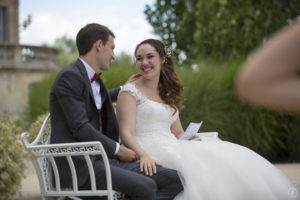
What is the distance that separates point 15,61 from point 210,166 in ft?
57.4

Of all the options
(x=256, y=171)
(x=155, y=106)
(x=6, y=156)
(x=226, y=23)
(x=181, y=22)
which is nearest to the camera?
(x=256, y=171)

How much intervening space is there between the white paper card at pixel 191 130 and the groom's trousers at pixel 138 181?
1.70 feet

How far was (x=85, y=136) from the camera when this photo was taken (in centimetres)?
286

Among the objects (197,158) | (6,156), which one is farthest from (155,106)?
(6,156)

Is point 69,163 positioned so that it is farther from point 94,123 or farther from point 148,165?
point 148,165

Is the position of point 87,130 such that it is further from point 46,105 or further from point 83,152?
point 46,105

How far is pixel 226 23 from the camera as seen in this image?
10.5 m

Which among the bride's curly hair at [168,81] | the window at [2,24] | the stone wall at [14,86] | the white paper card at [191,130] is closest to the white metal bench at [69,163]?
the white paper card at [191,130]

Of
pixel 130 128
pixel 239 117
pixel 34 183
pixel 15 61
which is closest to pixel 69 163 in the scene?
pixel 130 128

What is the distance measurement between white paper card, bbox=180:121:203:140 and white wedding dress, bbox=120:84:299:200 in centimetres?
12

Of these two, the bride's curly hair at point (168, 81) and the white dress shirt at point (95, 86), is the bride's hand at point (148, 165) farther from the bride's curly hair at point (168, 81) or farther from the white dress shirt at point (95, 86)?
the bride's curly hair at point (168, 81)

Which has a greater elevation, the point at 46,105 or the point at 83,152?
the point at 83,152

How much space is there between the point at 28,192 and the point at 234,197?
10.8 feet

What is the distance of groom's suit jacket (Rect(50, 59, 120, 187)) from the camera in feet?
9.36
